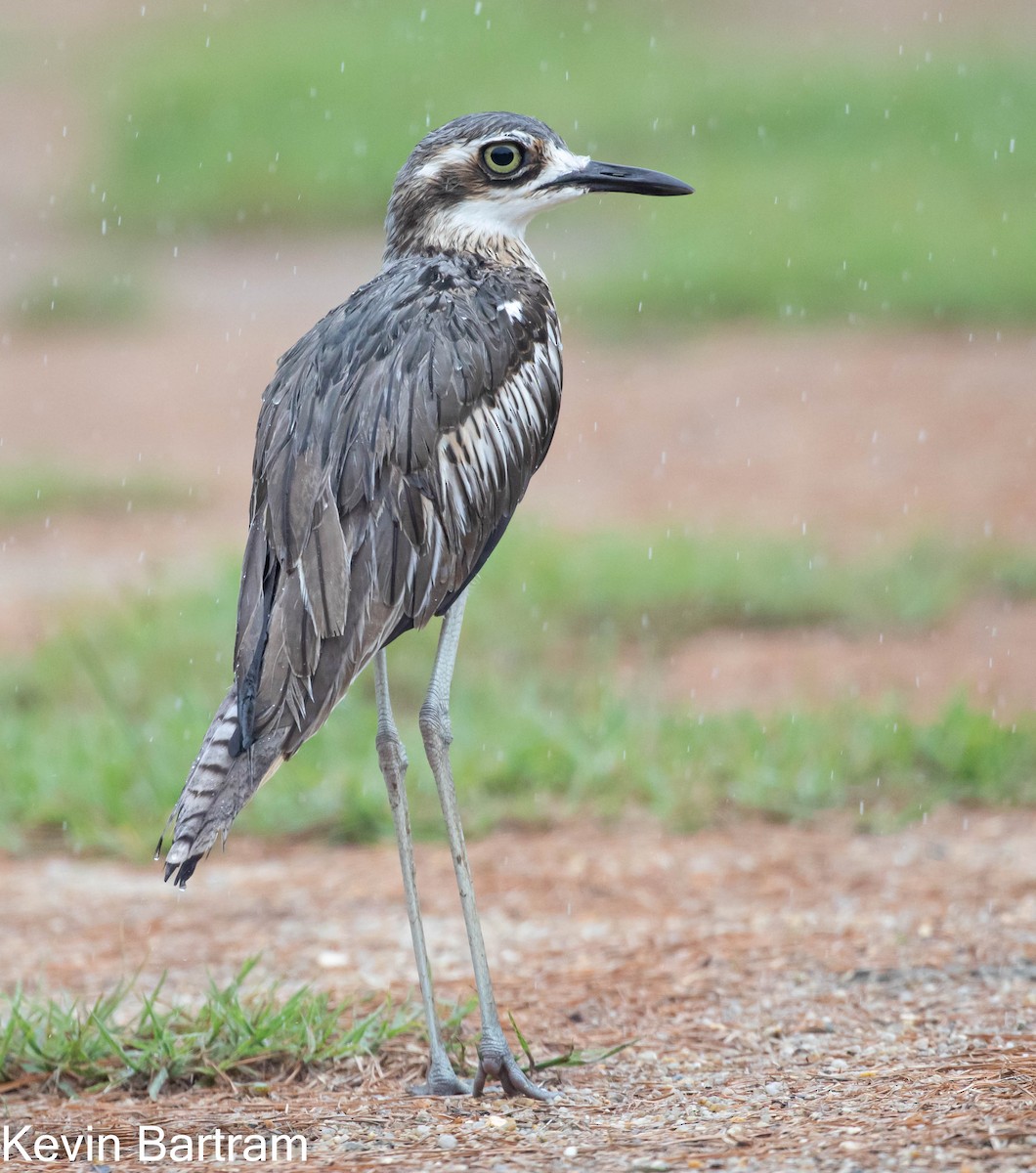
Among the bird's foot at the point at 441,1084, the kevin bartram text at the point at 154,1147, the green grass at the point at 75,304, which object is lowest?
the bird's foot at the point at 441,1084

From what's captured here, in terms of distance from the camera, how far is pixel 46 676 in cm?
655

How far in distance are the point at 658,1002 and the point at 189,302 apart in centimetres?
1080

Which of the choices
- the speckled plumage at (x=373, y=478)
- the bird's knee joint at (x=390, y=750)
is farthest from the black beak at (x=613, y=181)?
the bird's knee joint at (x=390, y=750)

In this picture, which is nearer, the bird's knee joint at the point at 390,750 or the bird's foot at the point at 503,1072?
the bird's foot at the point at 503,1072

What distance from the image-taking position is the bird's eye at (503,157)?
369cm

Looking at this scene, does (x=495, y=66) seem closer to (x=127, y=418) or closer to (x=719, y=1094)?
(x=127, y=418)

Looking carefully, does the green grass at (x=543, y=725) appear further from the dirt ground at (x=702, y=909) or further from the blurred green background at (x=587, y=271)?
the dirt ground at (x=702, y=909)

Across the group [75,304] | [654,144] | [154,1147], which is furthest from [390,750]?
[654,144]

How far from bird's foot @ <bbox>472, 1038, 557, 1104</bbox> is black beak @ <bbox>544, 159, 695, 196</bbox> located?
67.4 inches

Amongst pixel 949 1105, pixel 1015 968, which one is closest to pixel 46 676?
pixel 1015 968

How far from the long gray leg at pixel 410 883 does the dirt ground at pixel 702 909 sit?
3.1 inches

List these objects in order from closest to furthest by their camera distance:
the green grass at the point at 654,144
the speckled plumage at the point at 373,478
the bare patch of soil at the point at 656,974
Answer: the bare patch of soil at the point at 656,974 → the speckled plumage at the point at 373,478 → the green grass at the point at 654,144

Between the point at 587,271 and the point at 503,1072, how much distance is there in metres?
10.5

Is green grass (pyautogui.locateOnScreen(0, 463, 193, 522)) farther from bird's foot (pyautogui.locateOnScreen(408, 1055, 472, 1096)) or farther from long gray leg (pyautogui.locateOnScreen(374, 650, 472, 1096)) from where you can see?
bird's foot (pyautogui.locateOnScreen(408, 1055, 472, 1096))
